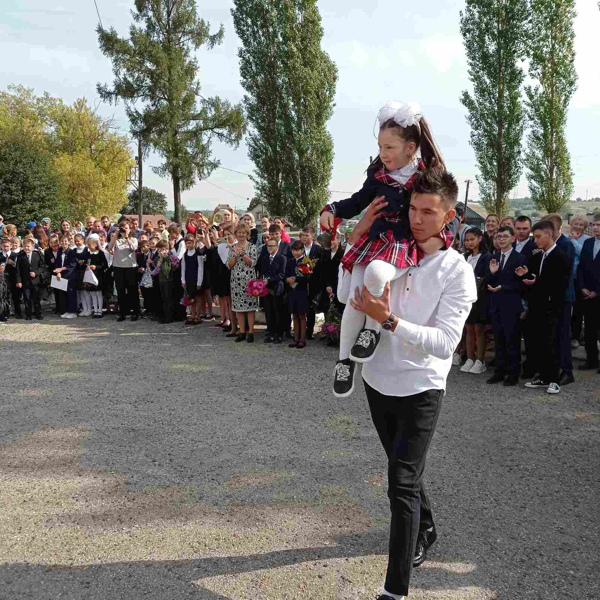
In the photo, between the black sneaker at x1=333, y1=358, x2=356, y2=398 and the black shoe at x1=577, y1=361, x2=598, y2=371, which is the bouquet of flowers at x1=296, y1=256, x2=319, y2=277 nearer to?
the black shoe at x1=577, y1=361, x2=598, y2=371

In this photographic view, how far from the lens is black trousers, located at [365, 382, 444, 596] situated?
2.56 meters

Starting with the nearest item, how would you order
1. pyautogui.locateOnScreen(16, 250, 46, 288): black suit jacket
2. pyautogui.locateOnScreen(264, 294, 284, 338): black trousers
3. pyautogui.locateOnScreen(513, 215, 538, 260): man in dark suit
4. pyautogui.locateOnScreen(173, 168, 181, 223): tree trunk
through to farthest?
pyautogui.locateOnScreen(513, 215, 538, 260): man in dark suit
pyautogui.locateOnScreen(264, 294, 284, 338): black trousers
pyautogui.locateOnScreen(16, 250, 46, 288): black suit jacket
pyautogui.locateOnScreen(173, 168, 181, 223): tree trunk

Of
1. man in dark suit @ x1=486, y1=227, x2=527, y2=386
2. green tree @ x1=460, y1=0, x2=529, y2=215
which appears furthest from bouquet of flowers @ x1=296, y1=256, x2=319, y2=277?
green tree @ x1=460, y1=0, x2=529, y2=215

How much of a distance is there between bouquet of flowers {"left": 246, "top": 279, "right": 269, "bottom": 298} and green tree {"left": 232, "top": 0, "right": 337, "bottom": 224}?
19.2 meters

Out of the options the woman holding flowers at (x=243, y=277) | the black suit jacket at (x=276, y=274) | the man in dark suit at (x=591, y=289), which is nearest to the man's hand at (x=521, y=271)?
the man in dark suit at (x=591, y=289)

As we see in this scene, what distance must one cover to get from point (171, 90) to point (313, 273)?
80.8 feet

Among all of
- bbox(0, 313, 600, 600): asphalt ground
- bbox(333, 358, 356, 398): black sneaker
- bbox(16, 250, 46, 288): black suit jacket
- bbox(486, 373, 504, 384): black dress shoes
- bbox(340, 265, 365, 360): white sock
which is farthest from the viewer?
bbox(16, 250, 46, 288): black suit jacket

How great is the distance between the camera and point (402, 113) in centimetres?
249

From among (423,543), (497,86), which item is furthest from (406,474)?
(497,86)

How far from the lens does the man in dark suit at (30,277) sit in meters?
12.7

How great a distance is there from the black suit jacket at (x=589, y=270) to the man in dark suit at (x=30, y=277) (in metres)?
10.7

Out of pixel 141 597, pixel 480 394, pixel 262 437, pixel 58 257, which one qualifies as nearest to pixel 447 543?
pixel 141 597

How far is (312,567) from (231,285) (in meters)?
7.17

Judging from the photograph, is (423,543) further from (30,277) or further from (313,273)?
(30,277)
